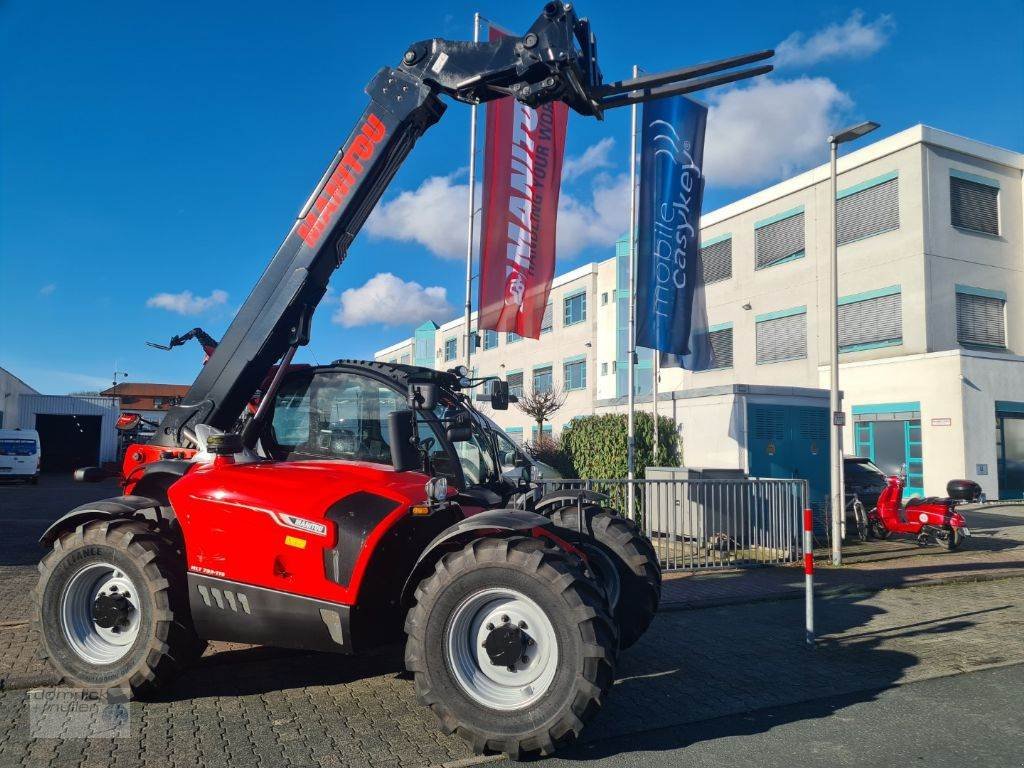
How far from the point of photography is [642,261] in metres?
14.3

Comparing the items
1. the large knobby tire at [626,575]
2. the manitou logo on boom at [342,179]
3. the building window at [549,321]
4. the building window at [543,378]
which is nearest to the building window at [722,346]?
the building window at [543,378]

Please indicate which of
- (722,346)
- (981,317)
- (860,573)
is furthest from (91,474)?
(722,346)

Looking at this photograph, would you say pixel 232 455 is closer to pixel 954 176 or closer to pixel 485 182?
pixel 485 182

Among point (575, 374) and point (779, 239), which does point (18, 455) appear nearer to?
point (575, 374)

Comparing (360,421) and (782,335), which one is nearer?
(360,421)

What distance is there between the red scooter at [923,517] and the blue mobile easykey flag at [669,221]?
456cm

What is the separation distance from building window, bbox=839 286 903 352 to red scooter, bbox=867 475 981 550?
10.9 m

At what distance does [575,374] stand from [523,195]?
86.0ft

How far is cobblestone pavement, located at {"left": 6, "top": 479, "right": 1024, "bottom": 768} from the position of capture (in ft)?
13.8

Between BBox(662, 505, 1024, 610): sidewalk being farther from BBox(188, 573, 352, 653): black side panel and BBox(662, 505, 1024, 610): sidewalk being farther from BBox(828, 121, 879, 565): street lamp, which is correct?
BBox(188, 573, 352, 653): black side panel

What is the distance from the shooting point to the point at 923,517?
531 inches

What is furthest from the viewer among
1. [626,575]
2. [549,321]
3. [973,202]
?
[549,321]

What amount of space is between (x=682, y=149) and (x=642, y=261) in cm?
228

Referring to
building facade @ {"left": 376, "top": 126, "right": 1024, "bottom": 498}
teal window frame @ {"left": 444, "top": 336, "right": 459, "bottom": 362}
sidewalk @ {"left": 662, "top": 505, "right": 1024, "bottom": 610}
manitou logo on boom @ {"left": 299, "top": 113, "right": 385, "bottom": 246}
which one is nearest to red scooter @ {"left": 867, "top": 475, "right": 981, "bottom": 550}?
sidewalk @ {"left": 662, "top": 505, "right": 1024, "bottom": 610}
